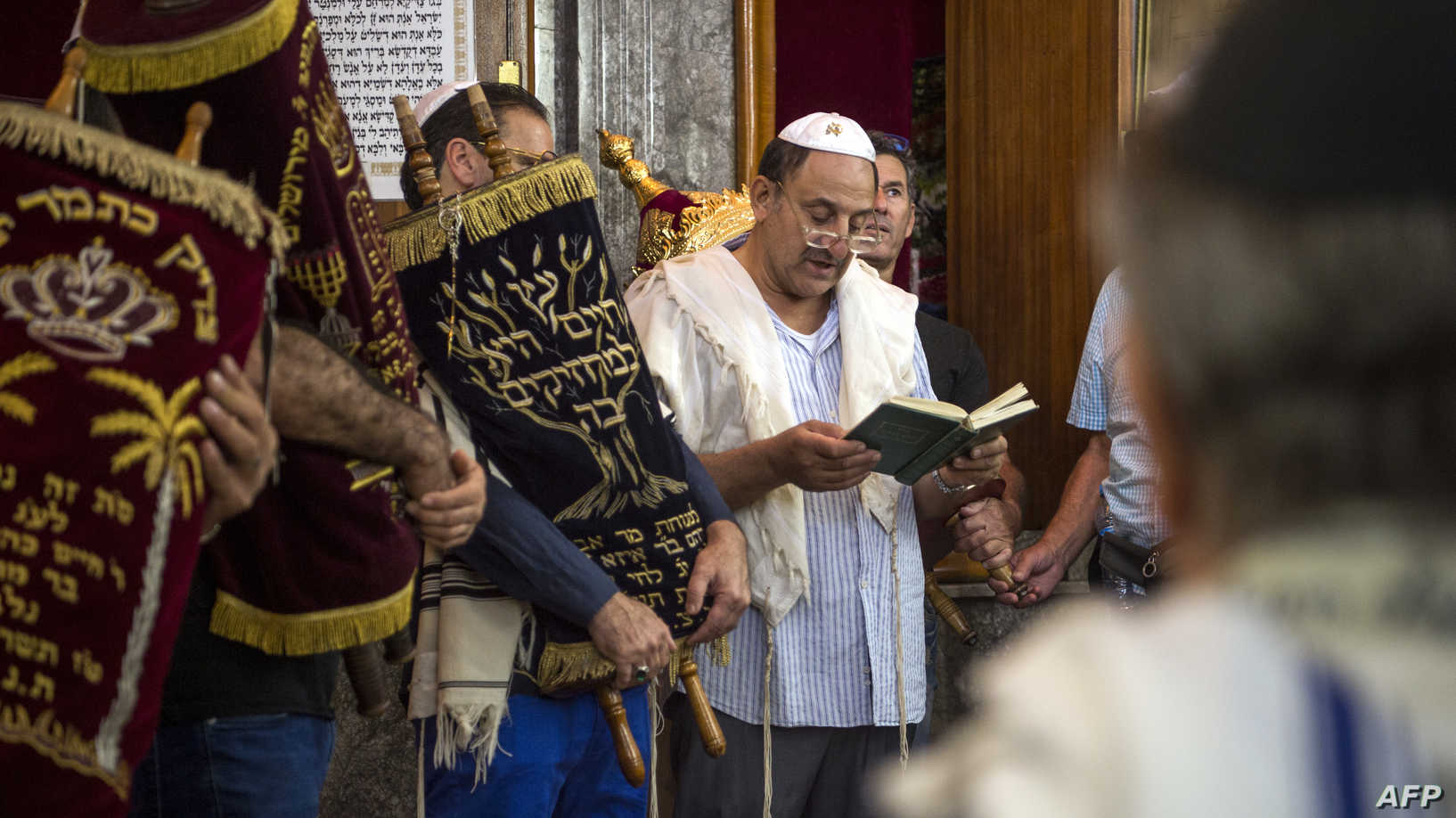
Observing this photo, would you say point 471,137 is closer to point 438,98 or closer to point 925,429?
point 438,98

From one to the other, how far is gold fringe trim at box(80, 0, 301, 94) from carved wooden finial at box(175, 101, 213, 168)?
0.14 feet

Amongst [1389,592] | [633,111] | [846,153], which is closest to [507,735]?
[846,153]

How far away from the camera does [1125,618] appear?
792mm

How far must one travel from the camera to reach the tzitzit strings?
2.24m

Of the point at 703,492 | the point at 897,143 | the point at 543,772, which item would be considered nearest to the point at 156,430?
the point at 543,772

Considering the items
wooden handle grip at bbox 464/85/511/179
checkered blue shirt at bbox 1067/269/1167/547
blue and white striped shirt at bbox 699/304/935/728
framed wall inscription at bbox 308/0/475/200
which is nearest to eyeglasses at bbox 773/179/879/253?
blue and white striped shirt at bbox 699/304/935/728

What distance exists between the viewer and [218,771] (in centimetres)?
173

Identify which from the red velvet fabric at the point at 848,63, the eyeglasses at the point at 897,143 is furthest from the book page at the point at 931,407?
the red velvet fabric at the point at 848,63

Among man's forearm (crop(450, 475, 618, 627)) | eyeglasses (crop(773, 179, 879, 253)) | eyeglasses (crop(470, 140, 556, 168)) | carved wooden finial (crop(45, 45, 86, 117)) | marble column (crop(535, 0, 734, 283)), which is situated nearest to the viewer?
carved wooden finial (crop(45, 45, 86, 117))

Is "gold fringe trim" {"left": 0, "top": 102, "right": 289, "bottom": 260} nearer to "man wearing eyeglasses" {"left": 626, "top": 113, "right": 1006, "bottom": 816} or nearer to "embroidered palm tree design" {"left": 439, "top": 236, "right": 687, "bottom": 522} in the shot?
"embroidered palm tree design" {"left": 439, "top": 236, "right": 687, "bottom": 522}

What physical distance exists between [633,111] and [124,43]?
8.80ft

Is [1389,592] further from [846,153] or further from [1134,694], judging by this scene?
[846,153]

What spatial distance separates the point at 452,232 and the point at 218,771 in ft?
3.09
